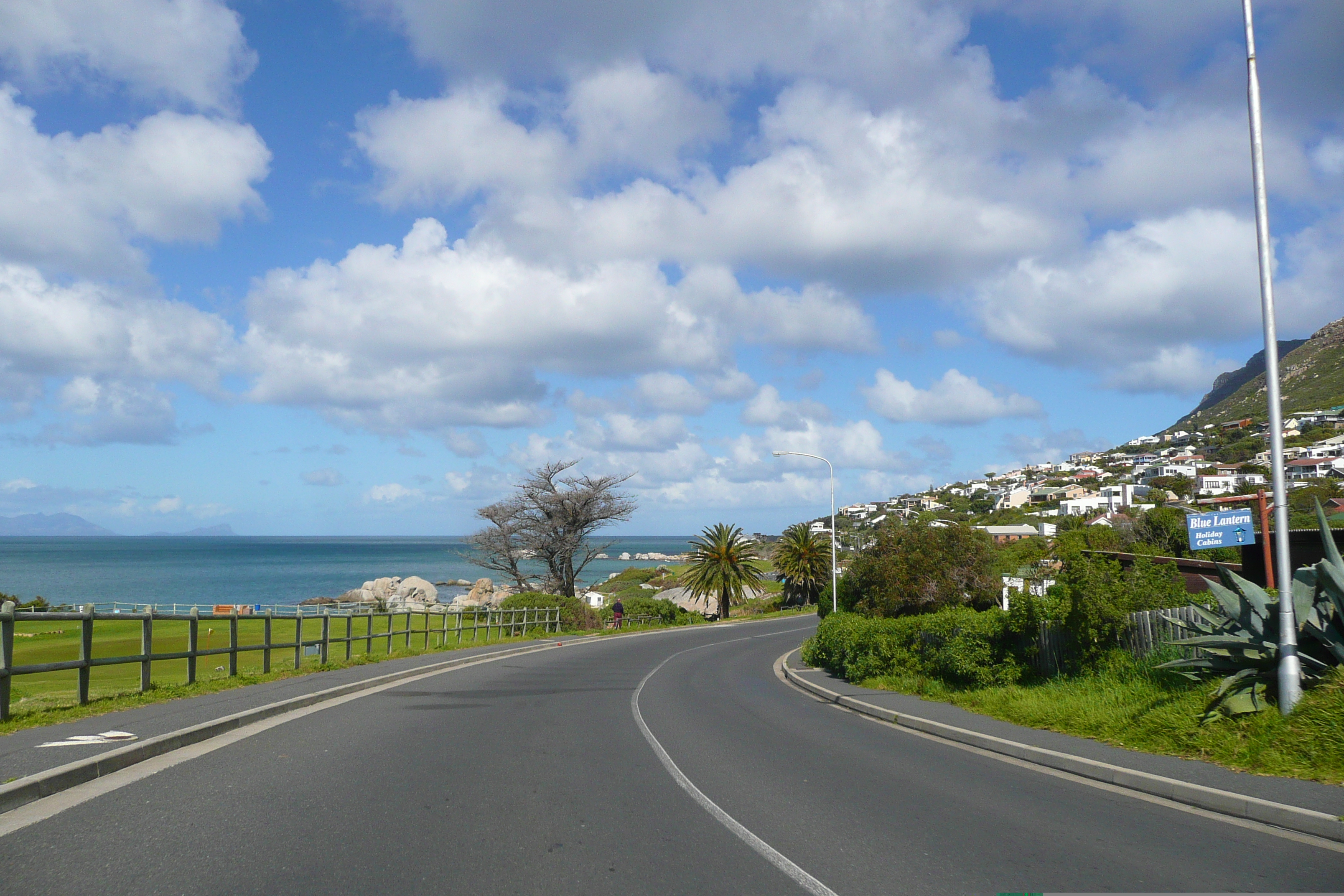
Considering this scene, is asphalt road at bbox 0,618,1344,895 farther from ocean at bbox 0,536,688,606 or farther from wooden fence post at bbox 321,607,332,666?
ocean at bbox 0,536,688,606

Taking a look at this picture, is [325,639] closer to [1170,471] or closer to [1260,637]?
[1260,637]

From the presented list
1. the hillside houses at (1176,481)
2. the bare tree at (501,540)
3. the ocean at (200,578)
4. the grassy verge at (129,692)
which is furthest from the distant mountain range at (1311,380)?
the grassy verge at (129,692)

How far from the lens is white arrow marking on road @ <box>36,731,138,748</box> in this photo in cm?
868

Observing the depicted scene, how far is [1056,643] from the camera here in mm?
15203

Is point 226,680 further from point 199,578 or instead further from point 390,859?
point 199,578

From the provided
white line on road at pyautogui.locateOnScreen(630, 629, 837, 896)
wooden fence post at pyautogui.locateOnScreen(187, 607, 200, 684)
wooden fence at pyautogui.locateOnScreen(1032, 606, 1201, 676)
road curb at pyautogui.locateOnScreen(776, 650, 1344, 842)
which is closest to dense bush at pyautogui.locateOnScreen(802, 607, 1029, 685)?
wooden fence at pyautogui.locateOnScreen(1032, 606, 1201, 676)

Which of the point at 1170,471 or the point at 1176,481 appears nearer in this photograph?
the point at 1176,481

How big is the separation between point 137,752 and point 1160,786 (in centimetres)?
972

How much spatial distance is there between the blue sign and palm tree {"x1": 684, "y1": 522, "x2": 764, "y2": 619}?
51.3m

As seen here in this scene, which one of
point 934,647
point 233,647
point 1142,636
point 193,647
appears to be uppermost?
point 193,647

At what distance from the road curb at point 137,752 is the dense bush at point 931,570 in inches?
801

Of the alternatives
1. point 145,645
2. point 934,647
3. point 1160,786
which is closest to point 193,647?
point 145,645

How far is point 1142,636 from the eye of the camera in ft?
43.5

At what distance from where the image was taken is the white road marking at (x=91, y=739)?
8664mm
